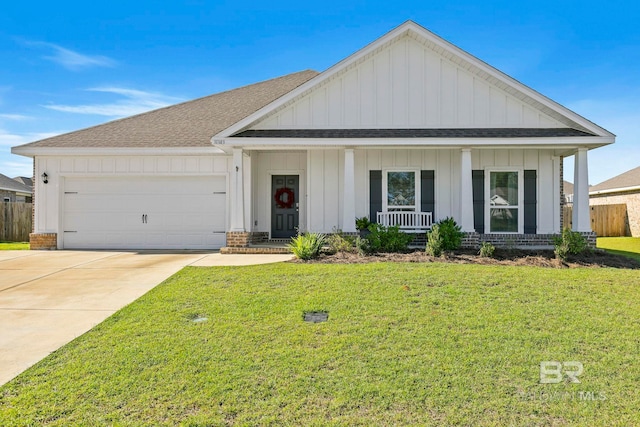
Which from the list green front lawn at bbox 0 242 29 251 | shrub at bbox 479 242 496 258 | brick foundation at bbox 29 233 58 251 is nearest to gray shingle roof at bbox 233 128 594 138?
Answer: shrub at bbox 479 242 496 258

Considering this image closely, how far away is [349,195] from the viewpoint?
11680 mm

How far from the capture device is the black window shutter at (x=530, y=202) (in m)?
12.6

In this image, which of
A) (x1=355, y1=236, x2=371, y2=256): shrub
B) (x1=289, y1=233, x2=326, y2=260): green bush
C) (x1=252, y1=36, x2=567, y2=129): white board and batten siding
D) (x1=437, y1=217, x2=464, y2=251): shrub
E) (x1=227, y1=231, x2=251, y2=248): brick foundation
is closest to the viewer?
(x1=289, y1=233, x2=326, y2=260): green bush

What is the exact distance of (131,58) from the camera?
622 inches

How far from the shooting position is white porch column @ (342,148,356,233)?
11.6 metres

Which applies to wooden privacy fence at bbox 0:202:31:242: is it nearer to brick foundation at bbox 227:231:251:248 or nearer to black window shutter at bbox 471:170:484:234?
brick foundation at bbox 227:231:251:248

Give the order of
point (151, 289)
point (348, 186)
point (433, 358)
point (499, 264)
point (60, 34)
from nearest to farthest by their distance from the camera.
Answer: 1. point (433, 358)
2. point (151, 289)
3. point (499, 264)
4. point (348, 186)
5. point (60, 34)

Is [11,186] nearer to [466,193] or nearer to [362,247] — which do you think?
[362,247]

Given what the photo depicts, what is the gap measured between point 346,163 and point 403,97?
2.74 meters

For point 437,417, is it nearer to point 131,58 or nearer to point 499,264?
point 499,264

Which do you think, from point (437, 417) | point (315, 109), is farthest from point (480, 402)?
point (315, 109)

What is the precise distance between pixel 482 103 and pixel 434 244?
518cm

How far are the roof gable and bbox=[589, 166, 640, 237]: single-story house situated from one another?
13.3 m

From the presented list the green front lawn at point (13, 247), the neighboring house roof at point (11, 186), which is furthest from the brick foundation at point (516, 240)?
the neighboring house roof at point (11, 186)
